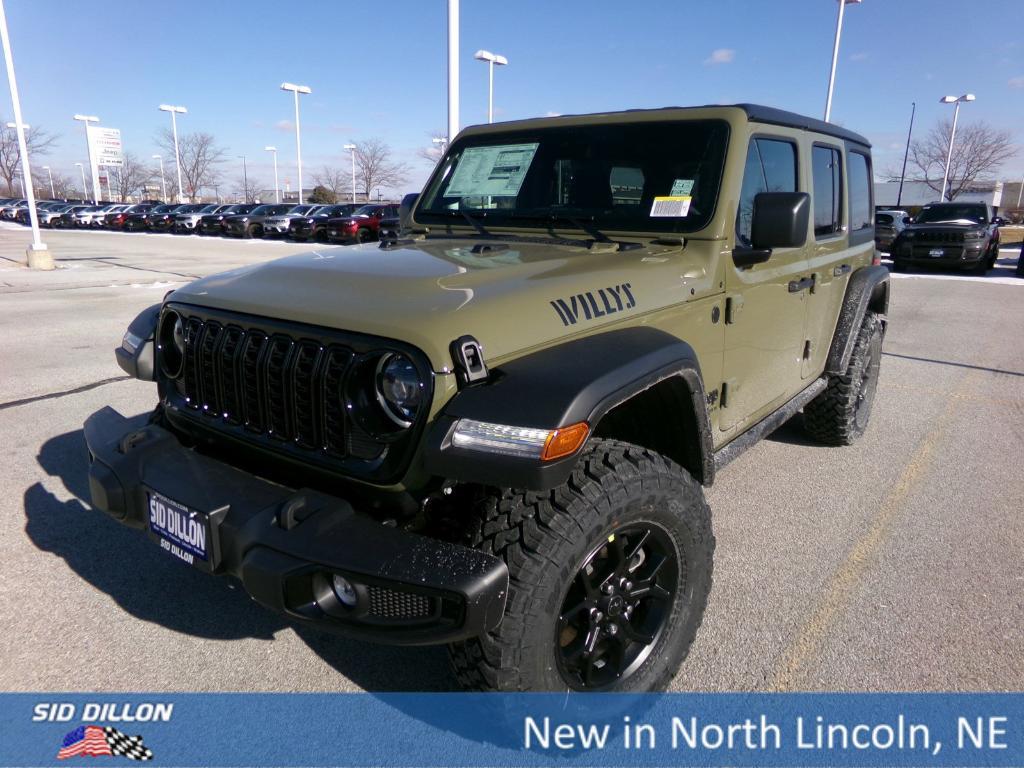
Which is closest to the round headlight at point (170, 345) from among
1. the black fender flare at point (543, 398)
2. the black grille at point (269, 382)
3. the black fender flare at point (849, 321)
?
the black grille at point (269, 382)

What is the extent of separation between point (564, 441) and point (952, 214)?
63.0ft

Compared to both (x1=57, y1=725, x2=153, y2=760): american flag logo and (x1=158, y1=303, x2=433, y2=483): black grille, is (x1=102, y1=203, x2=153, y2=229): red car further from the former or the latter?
(x1=57, y1=725, x2=153, y2=760): american flag logo

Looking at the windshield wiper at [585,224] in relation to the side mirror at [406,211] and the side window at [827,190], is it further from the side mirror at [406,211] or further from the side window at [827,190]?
the side window at [827,190]

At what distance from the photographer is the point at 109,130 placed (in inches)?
2302

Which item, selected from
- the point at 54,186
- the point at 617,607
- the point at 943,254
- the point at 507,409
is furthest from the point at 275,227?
the point at 54,186

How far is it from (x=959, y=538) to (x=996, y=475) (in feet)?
3.73

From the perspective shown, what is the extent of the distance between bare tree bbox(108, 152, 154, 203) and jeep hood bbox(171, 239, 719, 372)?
89.9 m

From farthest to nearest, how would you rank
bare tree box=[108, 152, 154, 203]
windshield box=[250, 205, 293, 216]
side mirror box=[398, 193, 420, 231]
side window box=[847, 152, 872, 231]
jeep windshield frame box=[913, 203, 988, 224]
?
bare tree box=[108, 152, 154, 203] < windshield box=[250, 205, 293, 216] < jeep windshield frame box=[913, 203, 988, 224] < side window box=[847, 152, 872, 231] < side mirror box=[398, 193, 420, 231]

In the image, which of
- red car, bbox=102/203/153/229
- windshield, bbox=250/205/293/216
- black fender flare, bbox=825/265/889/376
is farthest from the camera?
red car, bbox=102/203/153/229

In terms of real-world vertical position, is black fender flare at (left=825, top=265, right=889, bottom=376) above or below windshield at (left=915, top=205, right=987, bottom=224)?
below

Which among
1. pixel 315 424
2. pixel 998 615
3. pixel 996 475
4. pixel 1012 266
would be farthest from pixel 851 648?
pixel 1012 266

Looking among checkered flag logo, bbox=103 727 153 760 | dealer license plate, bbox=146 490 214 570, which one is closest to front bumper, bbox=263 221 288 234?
dealer license plate, bbox=146 490 214 570

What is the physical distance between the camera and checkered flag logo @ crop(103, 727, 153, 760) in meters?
2.26

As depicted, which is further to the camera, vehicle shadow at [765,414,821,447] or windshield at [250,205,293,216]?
windshield at [250,205,293,216]
